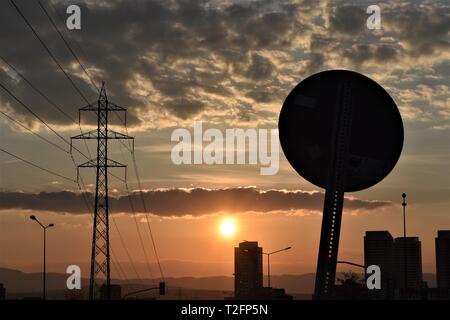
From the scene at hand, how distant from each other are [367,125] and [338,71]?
3425mm

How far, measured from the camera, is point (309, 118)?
143ft

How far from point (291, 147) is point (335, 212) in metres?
4.34

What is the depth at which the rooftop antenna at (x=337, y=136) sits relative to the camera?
42.8 m

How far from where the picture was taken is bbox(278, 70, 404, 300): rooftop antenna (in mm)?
42844

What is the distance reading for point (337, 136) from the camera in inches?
1692

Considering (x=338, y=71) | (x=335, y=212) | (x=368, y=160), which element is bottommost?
(x=335, y=212)
